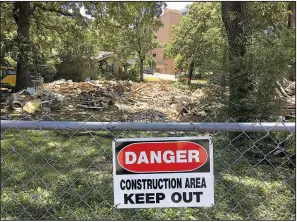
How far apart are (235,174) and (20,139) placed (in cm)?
446

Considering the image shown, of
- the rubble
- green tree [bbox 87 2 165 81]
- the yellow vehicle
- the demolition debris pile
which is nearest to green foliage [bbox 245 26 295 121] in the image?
the demolition debris pile

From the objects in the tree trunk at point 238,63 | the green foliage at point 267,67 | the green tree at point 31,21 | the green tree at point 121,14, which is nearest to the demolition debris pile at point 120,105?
the green tree at point 31,21

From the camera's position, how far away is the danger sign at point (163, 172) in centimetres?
163

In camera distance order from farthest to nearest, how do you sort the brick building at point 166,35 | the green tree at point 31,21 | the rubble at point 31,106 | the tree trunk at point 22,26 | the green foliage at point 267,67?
the brick building at point 166,35 < the tree trunk at point 22,26 < the green tree at point 31,21 < the rubble at point 31,106 < the green foliage at point 267,67

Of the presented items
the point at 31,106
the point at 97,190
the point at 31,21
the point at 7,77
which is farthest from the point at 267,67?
the point at 7,77

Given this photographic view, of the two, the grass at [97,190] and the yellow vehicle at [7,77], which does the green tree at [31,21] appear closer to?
the yellow vehicle at [7,77]

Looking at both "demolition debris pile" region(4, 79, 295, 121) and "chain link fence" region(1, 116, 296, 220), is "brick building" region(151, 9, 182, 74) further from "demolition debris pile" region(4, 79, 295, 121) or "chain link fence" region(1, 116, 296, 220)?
"chain link fence" region(1, 116, 296, 220)

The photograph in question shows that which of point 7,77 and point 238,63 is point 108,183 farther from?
point 7,77

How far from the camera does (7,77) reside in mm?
17781

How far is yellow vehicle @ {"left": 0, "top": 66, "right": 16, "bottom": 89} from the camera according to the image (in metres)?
17.4

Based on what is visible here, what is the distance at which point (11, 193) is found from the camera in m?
3.50

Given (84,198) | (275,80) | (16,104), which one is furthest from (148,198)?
(16,104)

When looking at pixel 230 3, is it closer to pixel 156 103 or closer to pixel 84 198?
pixel 84 198

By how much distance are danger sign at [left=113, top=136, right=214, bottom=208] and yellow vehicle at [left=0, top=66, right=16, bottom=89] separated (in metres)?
17.5
